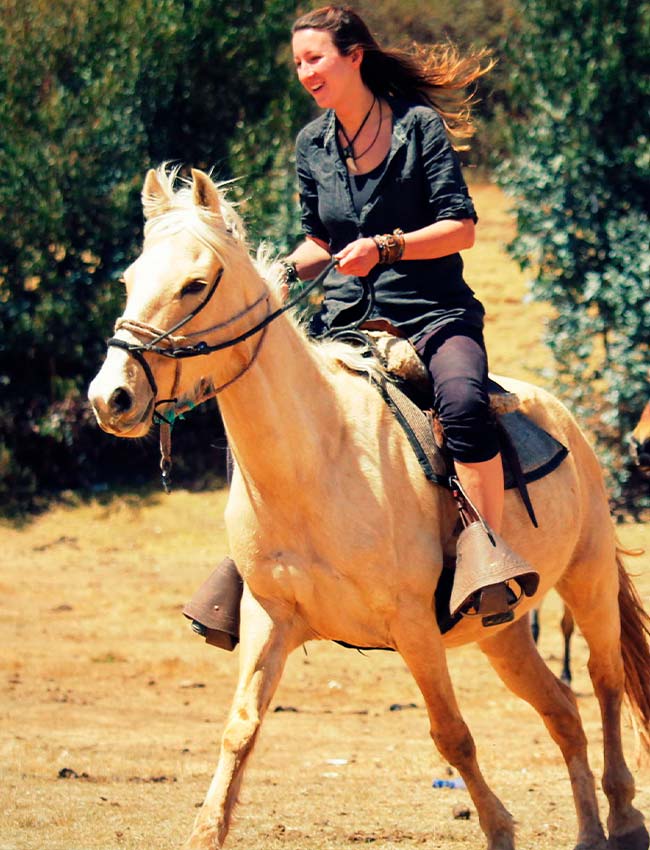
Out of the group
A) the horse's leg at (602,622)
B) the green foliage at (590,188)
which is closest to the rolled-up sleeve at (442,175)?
the horse's leg at (602,622)

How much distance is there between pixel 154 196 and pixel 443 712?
6.62 ft

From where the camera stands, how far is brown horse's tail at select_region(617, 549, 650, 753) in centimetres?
635

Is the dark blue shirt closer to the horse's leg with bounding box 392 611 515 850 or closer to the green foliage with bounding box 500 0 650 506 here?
the horse's leg with bounding box 392 611 515 850

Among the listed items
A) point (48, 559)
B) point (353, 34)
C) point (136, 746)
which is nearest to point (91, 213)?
point (48, 559)

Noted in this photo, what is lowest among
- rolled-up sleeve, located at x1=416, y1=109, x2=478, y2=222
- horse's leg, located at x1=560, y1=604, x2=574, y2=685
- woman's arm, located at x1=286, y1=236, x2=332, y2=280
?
horse's leg, located at x1=560, y1=604, x2=574, y2=685

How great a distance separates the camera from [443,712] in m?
4.84

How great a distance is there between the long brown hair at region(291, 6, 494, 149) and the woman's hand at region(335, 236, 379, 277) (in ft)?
2.63

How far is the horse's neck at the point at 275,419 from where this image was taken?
14.8 ft

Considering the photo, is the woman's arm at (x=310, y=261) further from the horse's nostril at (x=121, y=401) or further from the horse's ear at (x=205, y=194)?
the horse's nostril at (x=121, y=401)

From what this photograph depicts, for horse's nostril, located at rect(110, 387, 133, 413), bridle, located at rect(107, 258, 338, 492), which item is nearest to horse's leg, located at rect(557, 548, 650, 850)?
bridle, located at rect(107, 258, 338, 492)

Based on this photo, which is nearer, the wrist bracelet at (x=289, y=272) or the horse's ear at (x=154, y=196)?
the horse's ear at (x=154, y=196)

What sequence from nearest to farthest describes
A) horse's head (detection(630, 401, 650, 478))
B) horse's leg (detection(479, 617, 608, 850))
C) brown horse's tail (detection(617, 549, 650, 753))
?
horse's leg (detection(479, 617, 608, 850)) < brown horse's tail (detection(617, 549, 650, 753)) < horse's head (detection(630, 401, 650, 478))

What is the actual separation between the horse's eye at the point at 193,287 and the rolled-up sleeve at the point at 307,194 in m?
1.20

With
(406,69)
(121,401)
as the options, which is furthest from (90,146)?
(121,401)
